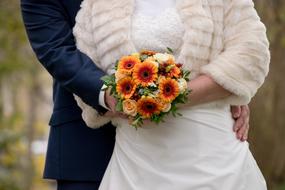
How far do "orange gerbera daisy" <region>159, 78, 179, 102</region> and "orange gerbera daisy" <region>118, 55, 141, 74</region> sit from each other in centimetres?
14

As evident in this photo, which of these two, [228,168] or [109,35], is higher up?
[109,35]

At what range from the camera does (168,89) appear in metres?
3.19

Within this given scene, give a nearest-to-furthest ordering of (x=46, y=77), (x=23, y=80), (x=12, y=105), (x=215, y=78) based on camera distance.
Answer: (x=215, y=78), (x=23, y=80), (x=12, y=105), (x=46, y=77)

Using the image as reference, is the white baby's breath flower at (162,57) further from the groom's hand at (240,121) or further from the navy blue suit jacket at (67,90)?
the groom's hand at (240,121)

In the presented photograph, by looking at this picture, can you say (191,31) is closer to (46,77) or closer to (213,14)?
(213,14)

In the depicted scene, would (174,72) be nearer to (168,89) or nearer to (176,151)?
(168,89)

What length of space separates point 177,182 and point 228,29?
2.32 ft

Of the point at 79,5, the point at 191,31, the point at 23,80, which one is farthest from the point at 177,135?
the point at 23,80

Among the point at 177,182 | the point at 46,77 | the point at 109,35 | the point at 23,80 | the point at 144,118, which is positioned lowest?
the point at 46,77

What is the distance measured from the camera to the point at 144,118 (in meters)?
3.26

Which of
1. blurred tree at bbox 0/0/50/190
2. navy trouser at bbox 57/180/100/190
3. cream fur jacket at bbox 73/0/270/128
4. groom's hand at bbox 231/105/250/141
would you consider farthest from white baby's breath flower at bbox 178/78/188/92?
blurred tree at bbox 0/0/50/190

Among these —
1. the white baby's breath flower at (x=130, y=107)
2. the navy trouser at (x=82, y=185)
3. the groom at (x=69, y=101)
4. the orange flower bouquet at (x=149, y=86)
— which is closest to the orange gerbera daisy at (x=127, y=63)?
the orange flower bouquet at (x=149, y=86)

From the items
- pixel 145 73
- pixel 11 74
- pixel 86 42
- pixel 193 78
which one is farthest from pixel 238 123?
pixel 11 74

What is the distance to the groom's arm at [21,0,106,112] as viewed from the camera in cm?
350
